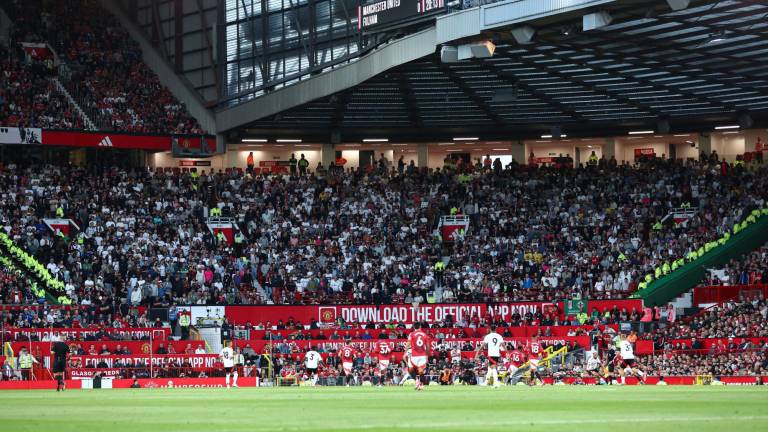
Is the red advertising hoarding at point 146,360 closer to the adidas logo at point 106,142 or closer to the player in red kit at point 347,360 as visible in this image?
the player in red kit at point 347,360

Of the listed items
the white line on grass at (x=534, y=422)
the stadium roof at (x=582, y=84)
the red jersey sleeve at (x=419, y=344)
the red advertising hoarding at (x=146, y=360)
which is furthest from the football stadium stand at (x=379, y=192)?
the white line on grass at (x=534, y=422)

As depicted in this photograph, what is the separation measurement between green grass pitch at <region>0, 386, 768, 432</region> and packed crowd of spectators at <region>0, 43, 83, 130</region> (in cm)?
3778

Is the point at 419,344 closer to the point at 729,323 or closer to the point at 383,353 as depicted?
the point at 383,353

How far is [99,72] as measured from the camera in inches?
2547

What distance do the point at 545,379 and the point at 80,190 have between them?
2759cm

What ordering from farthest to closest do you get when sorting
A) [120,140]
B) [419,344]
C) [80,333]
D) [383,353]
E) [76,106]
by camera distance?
[76,106] < [120,140] < [383,353] < [80,333] < [419,344]

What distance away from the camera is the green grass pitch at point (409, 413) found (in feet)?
50.1

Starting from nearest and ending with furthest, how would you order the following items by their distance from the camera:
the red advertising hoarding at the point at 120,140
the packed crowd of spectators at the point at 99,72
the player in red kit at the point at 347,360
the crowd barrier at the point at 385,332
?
the player in red kit at the point at 347,360
the crowd barrier at the point at 385,332
the red advertising hoarding at the point at 120,140
the packed crowd of spectators at the point at 99,72

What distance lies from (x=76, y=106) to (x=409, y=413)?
1895 inches

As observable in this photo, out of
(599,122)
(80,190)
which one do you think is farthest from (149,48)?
(599,122)

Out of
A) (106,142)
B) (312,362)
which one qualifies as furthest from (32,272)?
(312,362)

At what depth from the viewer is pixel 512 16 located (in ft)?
131

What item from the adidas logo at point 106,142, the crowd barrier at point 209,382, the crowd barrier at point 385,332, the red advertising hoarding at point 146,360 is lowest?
the crowd barrier at point 209,382

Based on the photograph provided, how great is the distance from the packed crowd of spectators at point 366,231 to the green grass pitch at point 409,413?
2764cm
